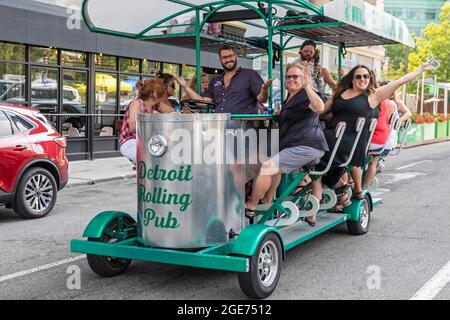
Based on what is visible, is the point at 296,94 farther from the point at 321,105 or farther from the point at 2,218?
the point at 2,218

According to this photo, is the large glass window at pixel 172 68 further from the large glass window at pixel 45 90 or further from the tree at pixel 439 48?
the tree at pixel 439 48

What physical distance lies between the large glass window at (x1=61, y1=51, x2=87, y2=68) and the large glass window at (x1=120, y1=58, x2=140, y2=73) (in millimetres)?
1504

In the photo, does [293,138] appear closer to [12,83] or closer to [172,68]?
[12,83]

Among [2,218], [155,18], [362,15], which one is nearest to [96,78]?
[2,218]

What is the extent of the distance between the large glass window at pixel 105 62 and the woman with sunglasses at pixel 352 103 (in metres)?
11.4

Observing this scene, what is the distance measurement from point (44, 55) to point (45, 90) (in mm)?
923

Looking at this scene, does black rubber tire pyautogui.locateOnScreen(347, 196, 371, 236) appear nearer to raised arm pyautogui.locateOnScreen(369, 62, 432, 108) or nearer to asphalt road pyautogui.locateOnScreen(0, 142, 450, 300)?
asphalt road pyautogui.locateOnScreen(0, 142, 450, 300)

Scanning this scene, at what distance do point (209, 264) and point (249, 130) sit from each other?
56.5 inches

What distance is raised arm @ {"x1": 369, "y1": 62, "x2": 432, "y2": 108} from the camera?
6320 mm

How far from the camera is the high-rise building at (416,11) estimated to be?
10600cm

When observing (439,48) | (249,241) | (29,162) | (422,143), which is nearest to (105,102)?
(29,162)

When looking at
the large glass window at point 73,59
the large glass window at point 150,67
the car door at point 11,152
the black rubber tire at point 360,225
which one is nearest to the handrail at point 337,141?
the black rubber tire at point 360,225

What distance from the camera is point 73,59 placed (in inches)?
630

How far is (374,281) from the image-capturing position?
202 inches
